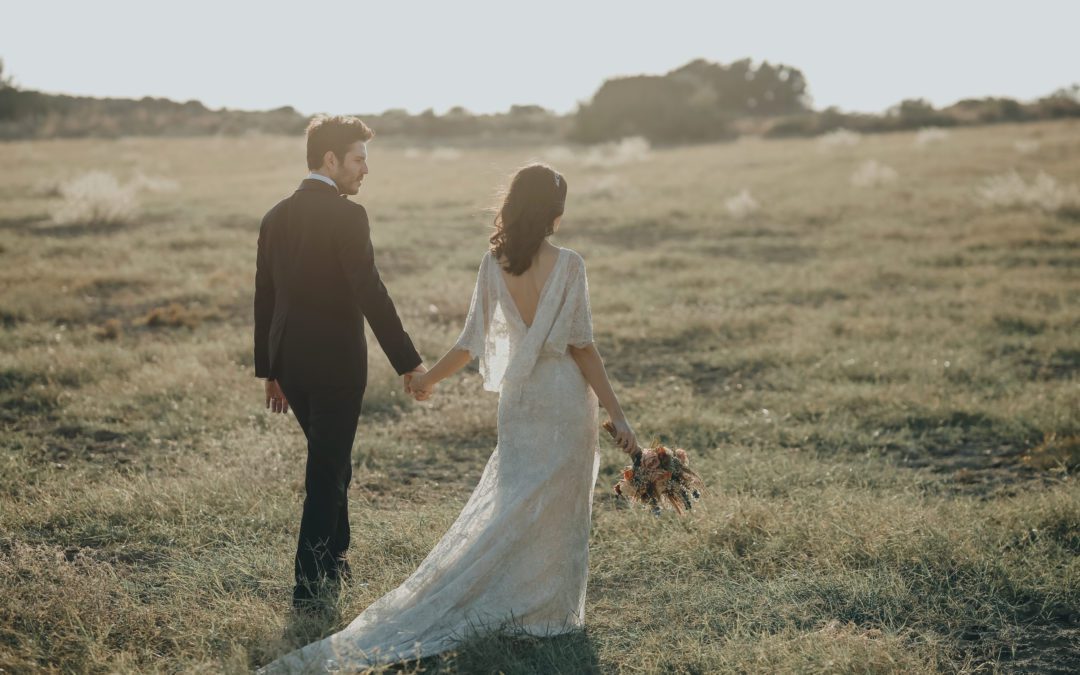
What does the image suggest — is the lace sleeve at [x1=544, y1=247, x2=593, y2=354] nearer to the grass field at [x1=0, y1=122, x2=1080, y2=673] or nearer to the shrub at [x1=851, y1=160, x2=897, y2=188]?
the grass field at [x1=0, y1=122, x2=1080, y2=673]

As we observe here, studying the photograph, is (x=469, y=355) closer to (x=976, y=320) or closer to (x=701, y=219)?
(x=976, y=320)

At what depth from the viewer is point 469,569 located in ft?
12.8

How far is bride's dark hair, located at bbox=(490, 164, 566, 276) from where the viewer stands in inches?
152

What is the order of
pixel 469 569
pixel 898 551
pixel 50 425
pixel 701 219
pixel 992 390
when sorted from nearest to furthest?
1. pixel 469 569
2. pixel 898 551
3. pixel 50 425
4. pixel 992 390
5. pixel 701 219

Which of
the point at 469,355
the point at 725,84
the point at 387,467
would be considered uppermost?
the point at 725,84

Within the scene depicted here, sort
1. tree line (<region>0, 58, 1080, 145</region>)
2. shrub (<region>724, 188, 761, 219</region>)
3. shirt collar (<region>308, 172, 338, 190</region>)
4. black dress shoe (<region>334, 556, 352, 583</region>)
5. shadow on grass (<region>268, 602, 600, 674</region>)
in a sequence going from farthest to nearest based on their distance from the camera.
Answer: tree line (<region>0, 58, 1080, 145</region>) → shrub (<region>724, 188, 761, 219</region>) → black dress shoe (<region>334, 556, 352, 583</region>) → shirt collar (<region>308, 172, 338, 190</region>) → shadow on grass (<region>268, 602, 600, 674</region>)

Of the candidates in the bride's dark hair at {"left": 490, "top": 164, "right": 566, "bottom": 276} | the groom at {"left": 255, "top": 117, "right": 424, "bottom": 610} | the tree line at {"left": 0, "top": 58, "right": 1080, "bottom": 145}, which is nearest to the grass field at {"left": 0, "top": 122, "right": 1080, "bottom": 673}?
the bride's dark hair at {"left": 490, "top": 164, "right": 566, "bottom": 276}

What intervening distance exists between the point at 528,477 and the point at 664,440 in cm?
339

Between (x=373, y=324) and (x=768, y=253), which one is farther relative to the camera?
(x=768, y=253)

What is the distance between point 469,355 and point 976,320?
331 inches

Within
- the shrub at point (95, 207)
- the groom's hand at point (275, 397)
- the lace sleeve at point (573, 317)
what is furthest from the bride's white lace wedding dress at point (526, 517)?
the shrub at point (95, 207)

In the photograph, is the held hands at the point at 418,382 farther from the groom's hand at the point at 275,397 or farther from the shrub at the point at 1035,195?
the shrub at the point at 1035,195

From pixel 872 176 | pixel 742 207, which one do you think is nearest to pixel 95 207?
pixel 742 207

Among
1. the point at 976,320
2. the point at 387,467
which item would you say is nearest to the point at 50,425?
→ the point at 387,467
